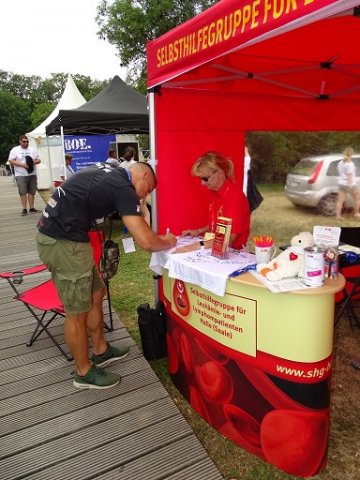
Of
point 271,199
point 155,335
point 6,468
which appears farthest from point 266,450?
point 271,199

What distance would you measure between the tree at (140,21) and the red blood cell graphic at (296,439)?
857 inches

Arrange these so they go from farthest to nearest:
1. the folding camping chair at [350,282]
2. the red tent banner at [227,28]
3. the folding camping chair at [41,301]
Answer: the folding camping chair at [350,282] → the folding camping chair at [41,301] → the red tent banner at [227,28]

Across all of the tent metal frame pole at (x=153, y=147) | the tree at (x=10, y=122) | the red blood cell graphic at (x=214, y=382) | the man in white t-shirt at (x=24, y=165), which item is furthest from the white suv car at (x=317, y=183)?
the tree at (x=10, y=122)

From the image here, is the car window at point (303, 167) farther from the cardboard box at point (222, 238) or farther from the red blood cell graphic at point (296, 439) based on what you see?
the red blood cell graphic at point (296, 439)

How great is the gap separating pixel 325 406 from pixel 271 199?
231cm

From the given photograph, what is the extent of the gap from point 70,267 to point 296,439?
1.51 m

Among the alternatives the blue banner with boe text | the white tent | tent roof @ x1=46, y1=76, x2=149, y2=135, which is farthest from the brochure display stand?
the white tent

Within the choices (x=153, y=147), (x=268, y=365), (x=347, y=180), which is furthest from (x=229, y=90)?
(x=268, y=365)

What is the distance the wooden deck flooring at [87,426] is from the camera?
196cm

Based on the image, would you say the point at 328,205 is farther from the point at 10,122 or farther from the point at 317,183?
the point at 10,122

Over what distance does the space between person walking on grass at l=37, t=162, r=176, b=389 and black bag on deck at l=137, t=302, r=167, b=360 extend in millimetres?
479

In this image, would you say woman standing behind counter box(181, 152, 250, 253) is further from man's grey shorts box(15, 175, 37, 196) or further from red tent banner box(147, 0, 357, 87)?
man's grey shorts box(15, 175, 37, 196)

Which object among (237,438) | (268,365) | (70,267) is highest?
(70,267)

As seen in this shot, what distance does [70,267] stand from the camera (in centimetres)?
233
